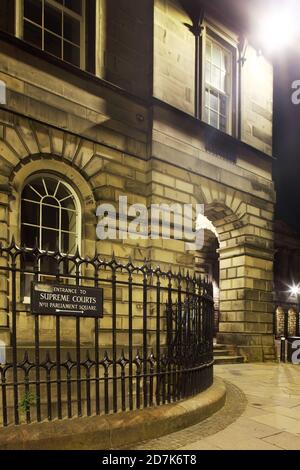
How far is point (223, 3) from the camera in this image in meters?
13.0

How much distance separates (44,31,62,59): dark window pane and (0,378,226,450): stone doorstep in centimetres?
814

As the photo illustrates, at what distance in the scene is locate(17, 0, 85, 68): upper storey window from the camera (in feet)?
30.1

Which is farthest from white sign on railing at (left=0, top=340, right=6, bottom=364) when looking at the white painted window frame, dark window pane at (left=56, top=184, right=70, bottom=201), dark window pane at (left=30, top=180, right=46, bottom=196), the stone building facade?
the white painted window frame

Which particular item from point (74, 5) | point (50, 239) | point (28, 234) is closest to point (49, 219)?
point (50, 239)

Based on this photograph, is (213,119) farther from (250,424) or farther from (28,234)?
(250,424)

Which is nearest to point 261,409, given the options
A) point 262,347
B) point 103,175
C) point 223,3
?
point 103,175

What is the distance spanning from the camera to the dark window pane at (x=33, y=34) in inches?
358

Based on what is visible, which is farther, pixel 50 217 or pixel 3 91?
pixel 50 217

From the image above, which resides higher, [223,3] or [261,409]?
[223,3]

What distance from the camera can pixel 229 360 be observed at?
40.7 ft

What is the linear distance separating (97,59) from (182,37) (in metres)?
3.11

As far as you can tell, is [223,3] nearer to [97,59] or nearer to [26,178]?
[97,59]

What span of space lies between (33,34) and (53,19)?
80cm
